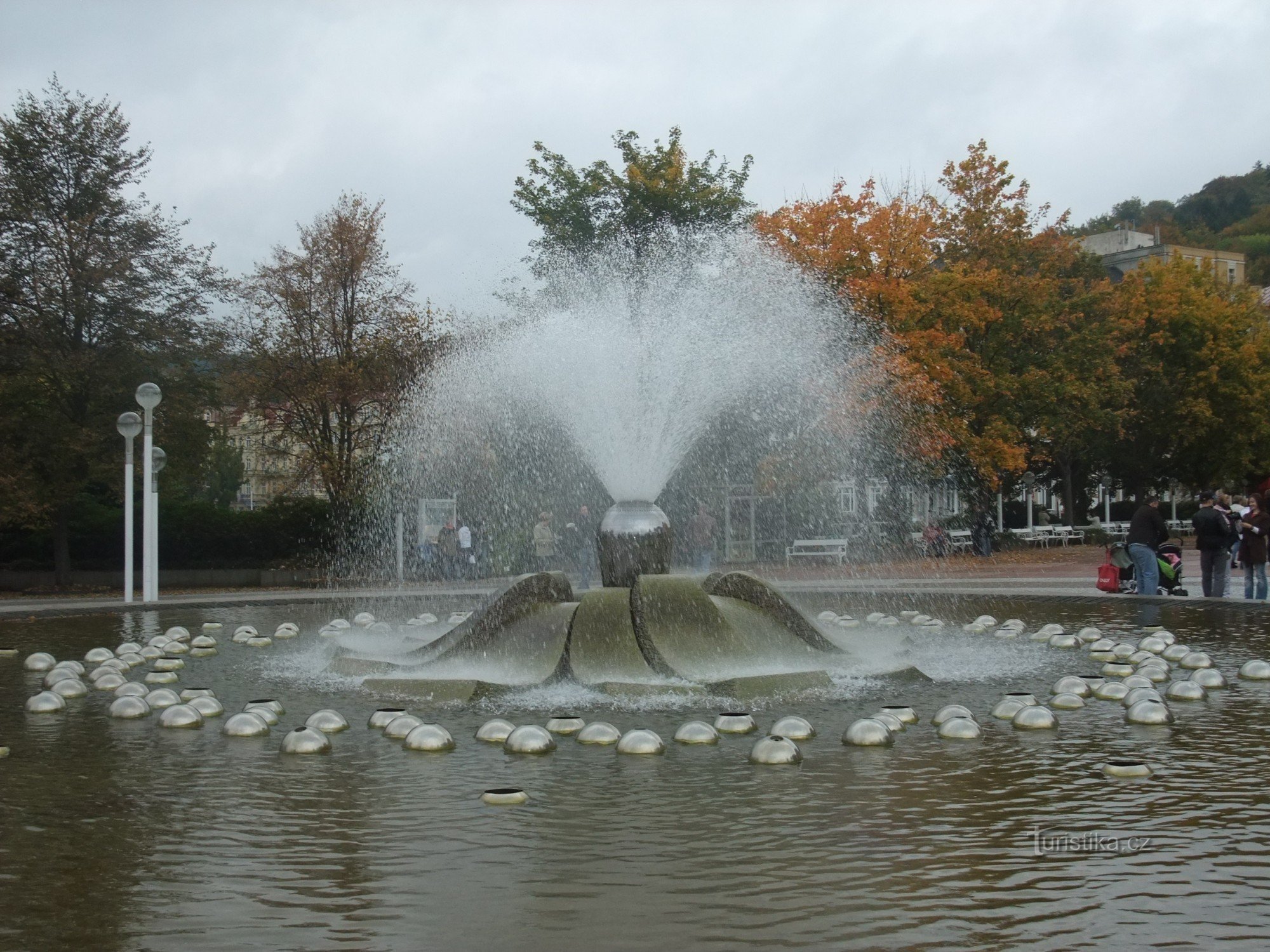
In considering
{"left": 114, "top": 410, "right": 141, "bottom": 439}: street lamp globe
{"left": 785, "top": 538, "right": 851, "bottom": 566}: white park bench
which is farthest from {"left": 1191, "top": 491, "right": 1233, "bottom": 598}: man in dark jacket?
{"left": 114, "top": 410, "right": 141, "bottom": 439}: street lamp globe

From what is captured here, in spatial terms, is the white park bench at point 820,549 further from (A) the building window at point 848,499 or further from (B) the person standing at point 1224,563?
(B) the person standing at point 1224,563

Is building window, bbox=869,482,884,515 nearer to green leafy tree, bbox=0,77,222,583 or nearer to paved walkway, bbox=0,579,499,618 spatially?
paved walkway, bbox=0,579,499,618

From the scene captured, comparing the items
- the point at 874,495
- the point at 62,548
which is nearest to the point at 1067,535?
the point at 874,495

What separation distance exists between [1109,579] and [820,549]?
56.3 feet

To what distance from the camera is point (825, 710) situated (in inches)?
353

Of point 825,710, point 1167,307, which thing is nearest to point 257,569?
point 825,710

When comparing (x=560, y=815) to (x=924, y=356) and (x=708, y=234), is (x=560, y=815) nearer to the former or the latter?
(x=924, y=356)

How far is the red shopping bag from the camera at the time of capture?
1984 centimetres

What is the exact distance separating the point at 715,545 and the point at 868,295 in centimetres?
934

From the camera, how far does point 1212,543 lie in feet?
58.9

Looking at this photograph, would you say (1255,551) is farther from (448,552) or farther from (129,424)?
(448,552)

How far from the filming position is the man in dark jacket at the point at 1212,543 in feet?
58.3

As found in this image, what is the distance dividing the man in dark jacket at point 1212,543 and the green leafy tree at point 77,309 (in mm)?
21434

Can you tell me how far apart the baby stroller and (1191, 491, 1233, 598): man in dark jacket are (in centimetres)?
44
